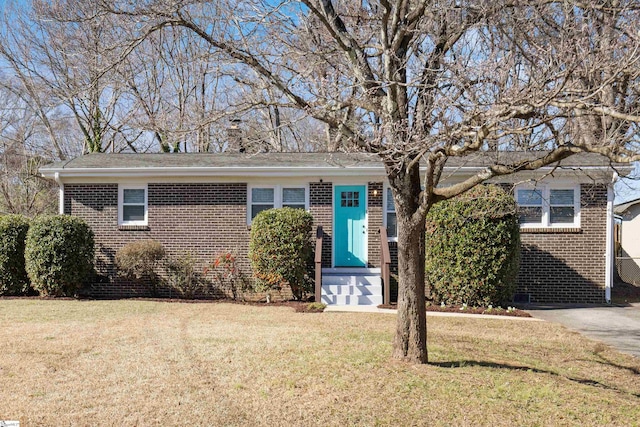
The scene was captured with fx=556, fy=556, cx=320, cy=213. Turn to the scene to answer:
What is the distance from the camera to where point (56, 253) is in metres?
12.4

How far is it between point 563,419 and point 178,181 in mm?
10603

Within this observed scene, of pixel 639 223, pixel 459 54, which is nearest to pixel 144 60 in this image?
pixel 459 54

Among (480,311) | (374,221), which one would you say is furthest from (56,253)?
(480,311)

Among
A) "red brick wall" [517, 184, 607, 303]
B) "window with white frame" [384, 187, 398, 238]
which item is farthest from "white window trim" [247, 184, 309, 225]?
"red brick wall" [517, 184, 607, 303]

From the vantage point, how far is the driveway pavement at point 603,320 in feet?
29.0

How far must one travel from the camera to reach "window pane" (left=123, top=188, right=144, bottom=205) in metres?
13.9

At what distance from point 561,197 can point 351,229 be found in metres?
5.09

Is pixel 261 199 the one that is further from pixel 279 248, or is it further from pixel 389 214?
pixel 389 214

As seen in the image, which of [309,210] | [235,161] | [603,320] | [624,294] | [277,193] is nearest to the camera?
[603,320]

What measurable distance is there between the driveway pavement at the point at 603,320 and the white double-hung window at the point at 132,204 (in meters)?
9.40

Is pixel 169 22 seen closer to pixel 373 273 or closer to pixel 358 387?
pixel 358 387

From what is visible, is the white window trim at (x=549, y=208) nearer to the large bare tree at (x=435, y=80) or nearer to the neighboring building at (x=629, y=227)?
the large bare tree at (x=435, y=80)

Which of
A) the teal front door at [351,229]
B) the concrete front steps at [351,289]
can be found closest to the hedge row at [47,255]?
the concrete front steps at [351,289]

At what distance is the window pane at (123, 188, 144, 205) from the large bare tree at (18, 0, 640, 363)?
7118 millimetres
